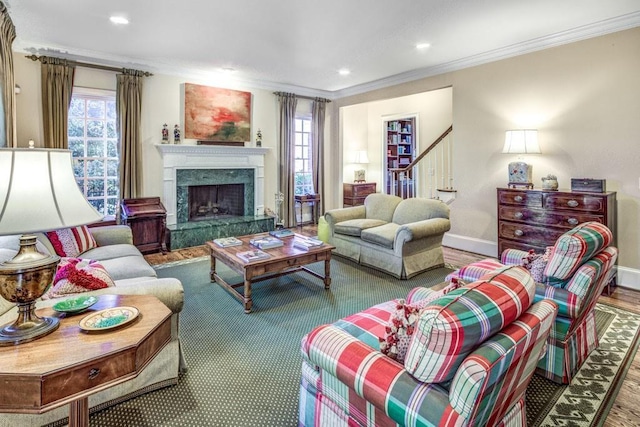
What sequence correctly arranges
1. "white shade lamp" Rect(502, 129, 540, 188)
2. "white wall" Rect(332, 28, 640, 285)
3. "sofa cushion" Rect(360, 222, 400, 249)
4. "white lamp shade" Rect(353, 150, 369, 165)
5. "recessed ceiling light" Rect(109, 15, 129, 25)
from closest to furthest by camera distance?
1. "recessed ceiling light" Rect(109, 15, 129, 25)
2. "white wall" Rect(332, 28, 640, 285)
3. "sofa cushion" Rect(360, 222, 400, 249)
4. "white shade lamp" Rect(502, 129, 540, 188)
5. "white lamp shade" Rect(353, 150, 369, 165)

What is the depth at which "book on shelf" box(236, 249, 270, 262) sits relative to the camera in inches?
127

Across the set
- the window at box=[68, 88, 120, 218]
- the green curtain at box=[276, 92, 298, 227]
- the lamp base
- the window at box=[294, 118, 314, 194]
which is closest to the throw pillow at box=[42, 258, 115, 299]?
the lamp base

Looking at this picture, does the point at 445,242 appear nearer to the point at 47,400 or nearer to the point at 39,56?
the point at 47,400

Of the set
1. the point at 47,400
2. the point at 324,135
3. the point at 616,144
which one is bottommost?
the point at 47,400

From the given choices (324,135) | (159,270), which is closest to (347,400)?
(159,270)

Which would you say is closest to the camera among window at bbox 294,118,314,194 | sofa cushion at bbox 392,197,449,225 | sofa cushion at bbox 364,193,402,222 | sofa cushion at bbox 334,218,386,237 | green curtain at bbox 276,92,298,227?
sofa cushion at bbox 392,197,449,225

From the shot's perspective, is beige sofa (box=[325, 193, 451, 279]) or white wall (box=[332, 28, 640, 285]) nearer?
white wall (box=[332, 28, 640, 285])

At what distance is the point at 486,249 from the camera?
4996mm

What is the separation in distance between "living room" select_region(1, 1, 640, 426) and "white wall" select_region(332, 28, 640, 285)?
1 cm

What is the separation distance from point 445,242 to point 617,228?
7.03 ft

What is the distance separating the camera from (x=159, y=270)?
14.0ft

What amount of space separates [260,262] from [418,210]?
7.55 ft

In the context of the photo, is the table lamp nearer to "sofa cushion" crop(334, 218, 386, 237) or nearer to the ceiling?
the ceiling

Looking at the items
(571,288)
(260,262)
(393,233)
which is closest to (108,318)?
(260,262)
